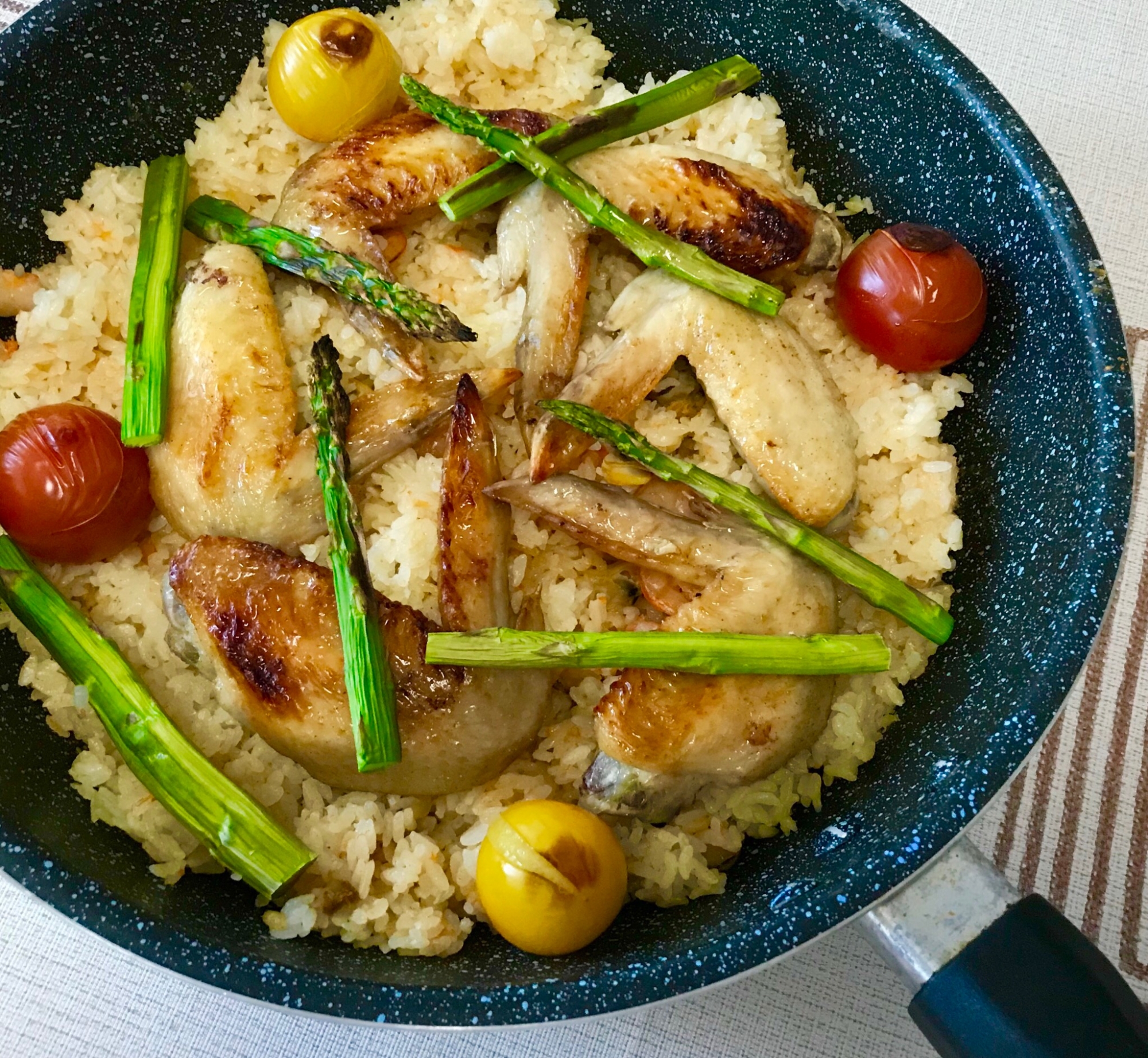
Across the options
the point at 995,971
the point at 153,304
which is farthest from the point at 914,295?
the point at 153,304

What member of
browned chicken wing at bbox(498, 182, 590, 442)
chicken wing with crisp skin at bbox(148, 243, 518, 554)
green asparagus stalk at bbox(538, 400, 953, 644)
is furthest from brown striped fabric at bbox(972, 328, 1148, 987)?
chicken wing with crisp skin at bbox(148, 243, 518, 554)

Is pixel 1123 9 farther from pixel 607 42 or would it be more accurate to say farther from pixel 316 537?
pixel 316 537

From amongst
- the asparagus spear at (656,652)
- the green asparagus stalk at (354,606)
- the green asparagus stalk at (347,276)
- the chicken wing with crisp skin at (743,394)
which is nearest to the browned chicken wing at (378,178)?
the green asparagus stalk at (347,276)

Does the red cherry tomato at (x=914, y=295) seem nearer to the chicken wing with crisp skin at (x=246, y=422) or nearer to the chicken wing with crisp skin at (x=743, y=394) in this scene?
the chicken wing with crisp skin at (x=743, y=394)

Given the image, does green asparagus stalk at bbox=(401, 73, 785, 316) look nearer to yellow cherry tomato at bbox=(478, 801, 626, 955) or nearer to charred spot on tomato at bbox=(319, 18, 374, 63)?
charred spot on tomato at bbox=(319, 18, 374, 63)

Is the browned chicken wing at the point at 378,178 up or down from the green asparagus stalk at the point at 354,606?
up

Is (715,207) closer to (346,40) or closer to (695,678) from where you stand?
(346,40)

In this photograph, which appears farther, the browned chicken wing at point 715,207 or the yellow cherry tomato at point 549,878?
the browned chicken wing at point 715,207
